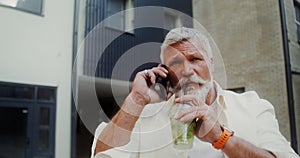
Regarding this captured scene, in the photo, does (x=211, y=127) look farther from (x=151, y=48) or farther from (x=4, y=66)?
(x=4, y=66)

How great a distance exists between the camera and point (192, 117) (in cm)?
33

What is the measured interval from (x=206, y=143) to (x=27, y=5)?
179 cm

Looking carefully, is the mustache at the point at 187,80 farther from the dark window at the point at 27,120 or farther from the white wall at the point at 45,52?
the dark window at the point at 27,120

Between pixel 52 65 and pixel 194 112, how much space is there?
5.44 feet

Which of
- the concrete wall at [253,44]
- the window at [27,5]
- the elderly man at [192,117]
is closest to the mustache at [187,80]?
the elderly man at [192,117]

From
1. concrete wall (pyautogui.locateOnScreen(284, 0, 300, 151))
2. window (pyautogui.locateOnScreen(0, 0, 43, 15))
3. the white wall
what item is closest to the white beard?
concrete wall (pyautogui.locateOnScreen(284, 0, 300, 151))

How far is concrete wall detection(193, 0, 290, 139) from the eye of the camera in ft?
2.47

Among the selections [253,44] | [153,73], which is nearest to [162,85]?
[153,73]

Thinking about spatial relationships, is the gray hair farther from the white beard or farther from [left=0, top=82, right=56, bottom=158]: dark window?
[left=0, top=82, right=56, bottom=158]: dark window

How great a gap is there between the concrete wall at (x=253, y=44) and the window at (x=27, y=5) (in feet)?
4.38

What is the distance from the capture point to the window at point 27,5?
167cm

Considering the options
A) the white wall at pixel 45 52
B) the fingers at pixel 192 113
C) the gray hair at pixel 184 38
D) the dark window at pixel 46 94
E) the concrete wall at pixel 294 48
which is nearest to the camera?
Answer: the fingers at pixel 192 113

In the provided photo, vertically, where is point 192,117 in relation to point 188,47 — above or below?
below

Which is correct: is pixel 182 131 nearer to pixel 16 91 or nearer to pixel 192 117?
pixel 192 117
